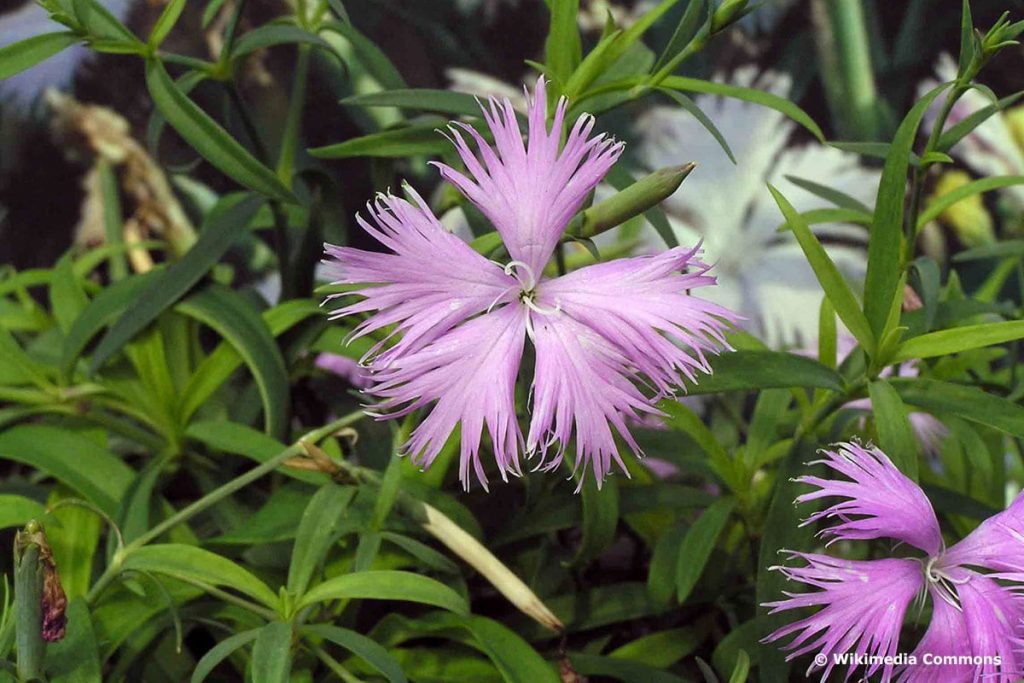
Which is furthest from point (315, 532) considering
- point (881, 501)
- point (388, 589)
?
point (881, 501)

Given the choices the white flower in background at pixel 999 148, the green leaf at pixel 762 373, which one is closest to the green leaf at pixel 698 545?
the green leaf at pixel 762 373

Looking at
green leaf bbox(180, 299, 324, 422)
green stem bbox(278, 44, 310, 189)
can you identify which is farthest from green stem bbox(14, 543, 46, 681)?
green stem bbox(278, 44, 310, 189)

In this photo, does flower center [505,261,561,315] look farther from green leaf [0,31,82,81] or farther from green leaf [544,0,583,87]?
green leaf [0,31,82,81]

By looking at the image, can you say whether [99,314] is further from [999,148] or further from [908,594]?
→ [999,148]

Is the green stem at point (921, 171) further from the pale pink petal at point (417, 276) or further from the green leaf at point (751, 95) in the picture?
the pale pink petal at point (417, 276)

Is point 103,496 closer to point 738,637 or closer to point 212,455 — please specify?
point 212,455

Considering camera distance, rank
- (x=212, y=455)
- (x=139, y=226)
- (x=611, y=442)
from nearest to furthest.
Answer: (x=611, y=442) < (x=212, y=455) < (x=139, y=226)

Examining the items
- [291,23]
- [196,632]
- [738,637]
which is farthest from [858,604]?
[291,23]
